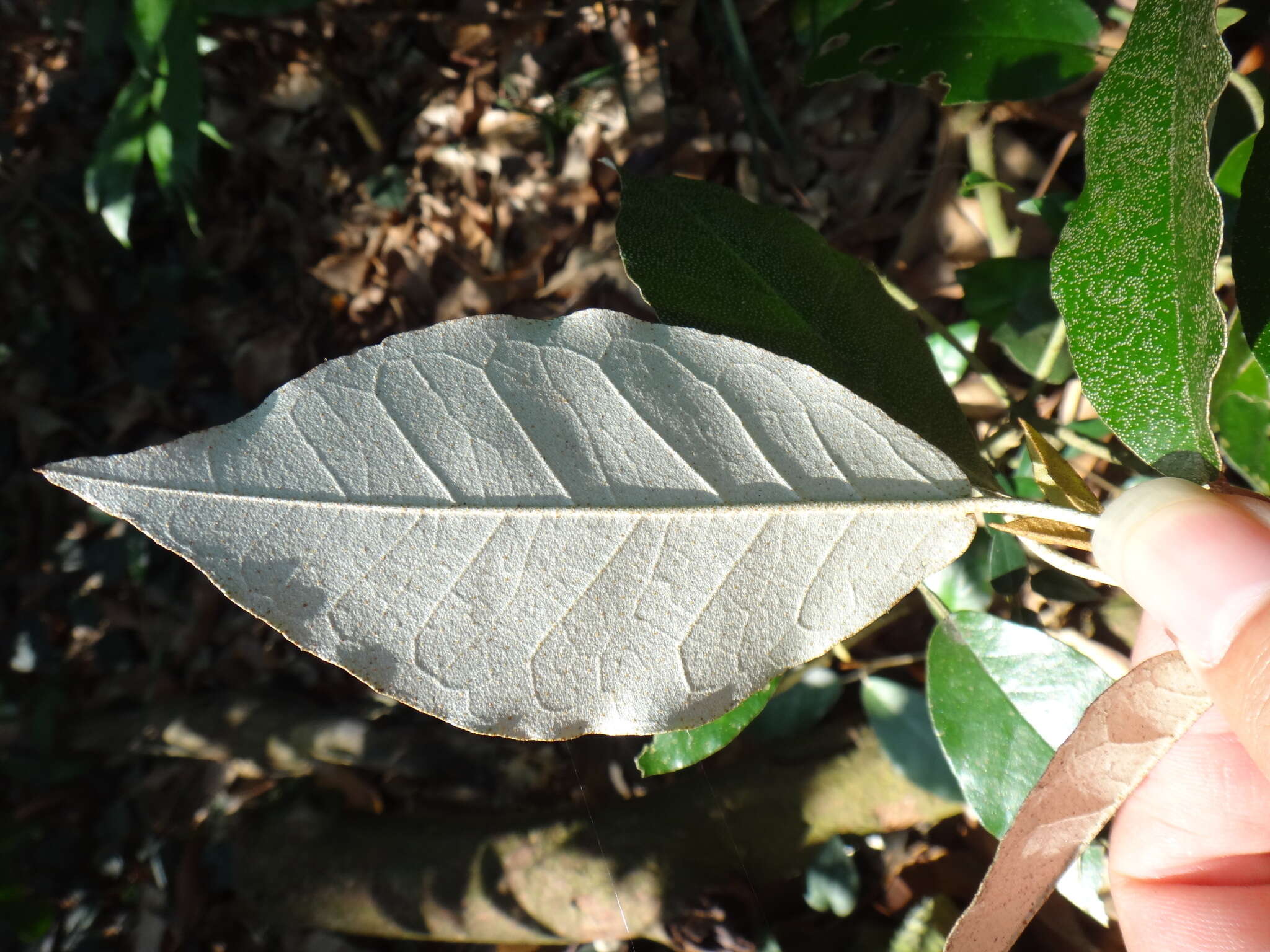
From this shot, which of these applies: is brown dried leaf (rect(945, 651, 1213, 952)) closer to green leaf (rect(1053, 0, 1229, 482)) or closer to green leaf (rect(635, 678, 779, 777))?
green leaf (rect(1053, 0, 1229, 482))

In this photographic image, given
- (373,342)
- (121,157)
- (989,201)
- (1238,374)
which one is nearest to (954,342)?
(1238,374)

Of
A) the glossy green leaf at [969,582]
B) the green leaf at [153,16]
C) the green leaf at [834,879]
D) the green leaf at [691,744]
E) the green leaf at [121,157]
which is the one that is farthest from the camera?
the green leaf at [121,157]

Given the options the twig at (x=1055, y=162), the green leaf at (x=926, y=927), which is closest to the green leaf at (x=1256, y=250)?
the twig at (x=1055, y=162)

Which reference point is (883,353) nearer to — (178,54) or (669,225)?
(669,225)

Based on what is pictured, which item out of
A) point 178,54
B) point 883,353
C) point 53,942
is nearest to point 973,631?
point 883,353

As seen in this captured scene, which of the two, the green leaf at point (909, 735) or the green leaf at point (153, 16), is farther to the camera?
the green leaf at point (153, 16)

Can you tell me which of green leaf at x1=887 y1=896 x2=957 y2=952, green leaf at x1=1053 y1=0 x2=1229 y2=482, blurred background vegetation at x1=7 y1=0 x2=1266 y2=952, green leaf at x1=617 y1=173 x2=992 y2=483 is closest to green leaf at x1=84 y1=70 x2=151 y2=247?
blurred background vegetation at x1=7 y1=0 x2=1266 y2=952

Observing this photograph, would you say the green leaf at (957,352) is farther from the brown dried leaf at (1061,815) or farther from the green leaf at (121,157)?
the green leaf at (121,157)
